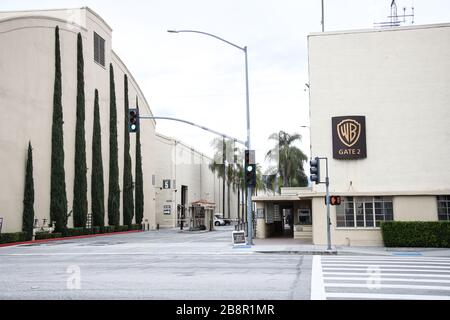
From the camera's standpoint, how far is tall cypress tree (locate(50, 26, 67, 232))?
39.9 metres

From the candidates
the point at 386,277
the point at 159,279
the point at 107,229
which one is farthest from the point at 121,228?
the point at 386,277

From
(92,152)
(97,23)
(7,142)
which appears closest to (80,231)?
(92,152)

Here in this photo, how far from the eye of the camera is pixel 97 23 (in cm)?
5122

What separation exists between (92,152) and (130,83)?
13910 millimetres

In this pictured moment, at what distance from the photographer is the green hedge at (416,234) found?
25203 millimetres

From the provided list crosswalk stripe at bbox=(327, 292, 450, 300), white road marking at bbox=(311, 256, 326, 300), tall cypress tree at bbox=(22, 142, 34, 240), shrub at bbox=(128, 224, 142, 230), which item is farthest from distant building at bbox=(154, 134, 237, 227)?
crosswalk stripe at bbox=(327, 292, 450, 300)

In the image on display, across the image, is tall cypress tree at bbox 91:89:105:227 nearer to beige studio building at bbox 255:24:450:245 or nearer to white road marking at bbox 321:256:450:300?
beige studio building at bbox 255:24:450:245

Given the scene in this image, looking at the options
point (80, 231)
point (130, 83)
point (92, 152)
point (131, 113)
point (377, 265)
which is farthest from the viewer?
point (130, 83)

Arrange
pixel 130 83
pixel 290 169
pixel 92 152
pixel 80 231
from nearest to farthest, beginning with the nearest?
pixel 80 231
pixel 92 152
pixel 130 83
pixel 290 169

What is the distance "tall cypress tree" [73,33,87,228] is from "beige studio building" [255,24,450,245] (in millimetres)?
23244

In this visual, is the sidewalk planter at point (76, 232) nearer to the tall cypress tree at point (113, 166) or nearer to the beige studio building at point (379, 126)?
the tall cypress tree at point (113, 166)

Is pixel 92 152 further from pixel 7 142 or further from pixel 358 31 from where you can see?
pixel 358 31

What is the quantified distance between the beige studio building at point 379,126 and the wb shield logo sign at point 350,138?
52 mm

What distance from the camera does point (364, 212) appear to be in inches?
1080
